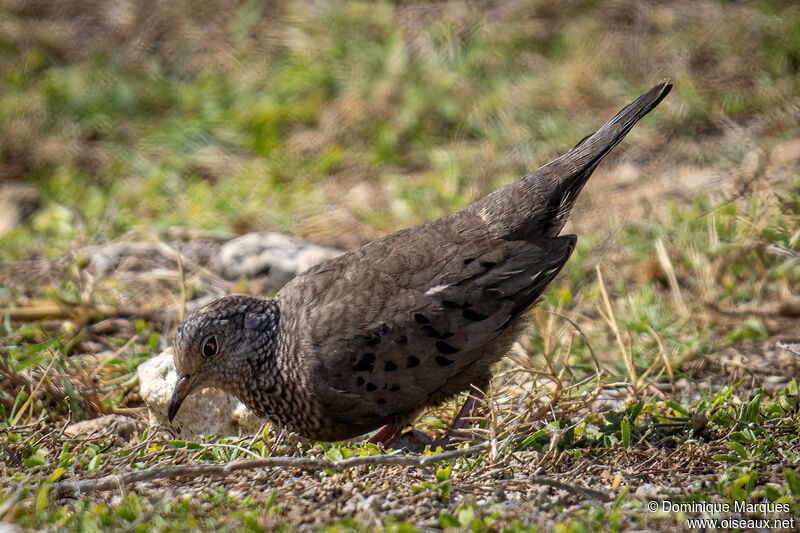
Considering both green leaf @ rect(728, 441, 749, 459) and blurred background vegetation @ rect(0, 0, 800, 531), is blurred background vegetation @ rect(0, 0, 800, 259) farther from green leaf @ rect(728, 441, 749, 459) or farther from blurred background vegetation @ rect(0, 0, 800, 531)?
green leaf @ rect(728, 441, 749, 459)

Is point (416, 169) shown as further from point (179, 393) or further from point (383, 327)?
point (179, 393)

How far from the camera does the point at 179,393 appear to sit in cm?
399

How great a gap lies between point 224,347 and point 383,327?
78cm

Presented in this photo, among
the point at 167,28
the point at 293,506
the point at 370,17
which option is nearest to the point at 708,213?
the point at 293,506

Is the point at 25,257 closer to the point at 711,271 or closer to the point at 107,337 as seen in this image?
the point at 107,337

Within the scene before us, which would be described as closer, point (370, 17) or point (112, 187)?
point (112, 187)

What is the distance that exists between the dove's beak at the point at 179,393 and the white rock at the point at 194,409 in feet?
0.49

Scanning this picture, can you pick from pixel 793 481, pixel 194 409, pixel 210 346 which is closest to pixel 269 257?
pixel 194 409

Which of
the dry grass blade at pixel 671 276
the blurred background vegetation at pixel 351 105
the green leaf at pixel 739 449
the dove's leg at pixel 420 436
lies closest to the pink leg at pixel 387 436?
the dove's leg at pixel 420 436

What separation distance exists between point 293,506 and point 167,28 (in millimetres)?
7217

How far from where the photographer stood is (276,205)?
6.89 metres

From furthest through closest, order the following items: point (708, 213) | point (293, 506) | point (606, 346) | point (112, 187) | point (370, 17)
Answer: point (370, 17), point (112, 187), point (708, 213), point (606, 346), point (293, 506)

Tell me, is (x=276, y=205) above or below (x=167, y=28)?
below

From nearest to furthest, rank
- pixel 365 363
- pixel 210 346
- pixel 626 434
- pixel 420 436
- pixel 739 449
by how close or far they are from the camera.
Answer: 1. pixel 739 449
2. pixel 626 434
3. pixel 365 363
4. pixel 210 346
5. pixel 420 436
